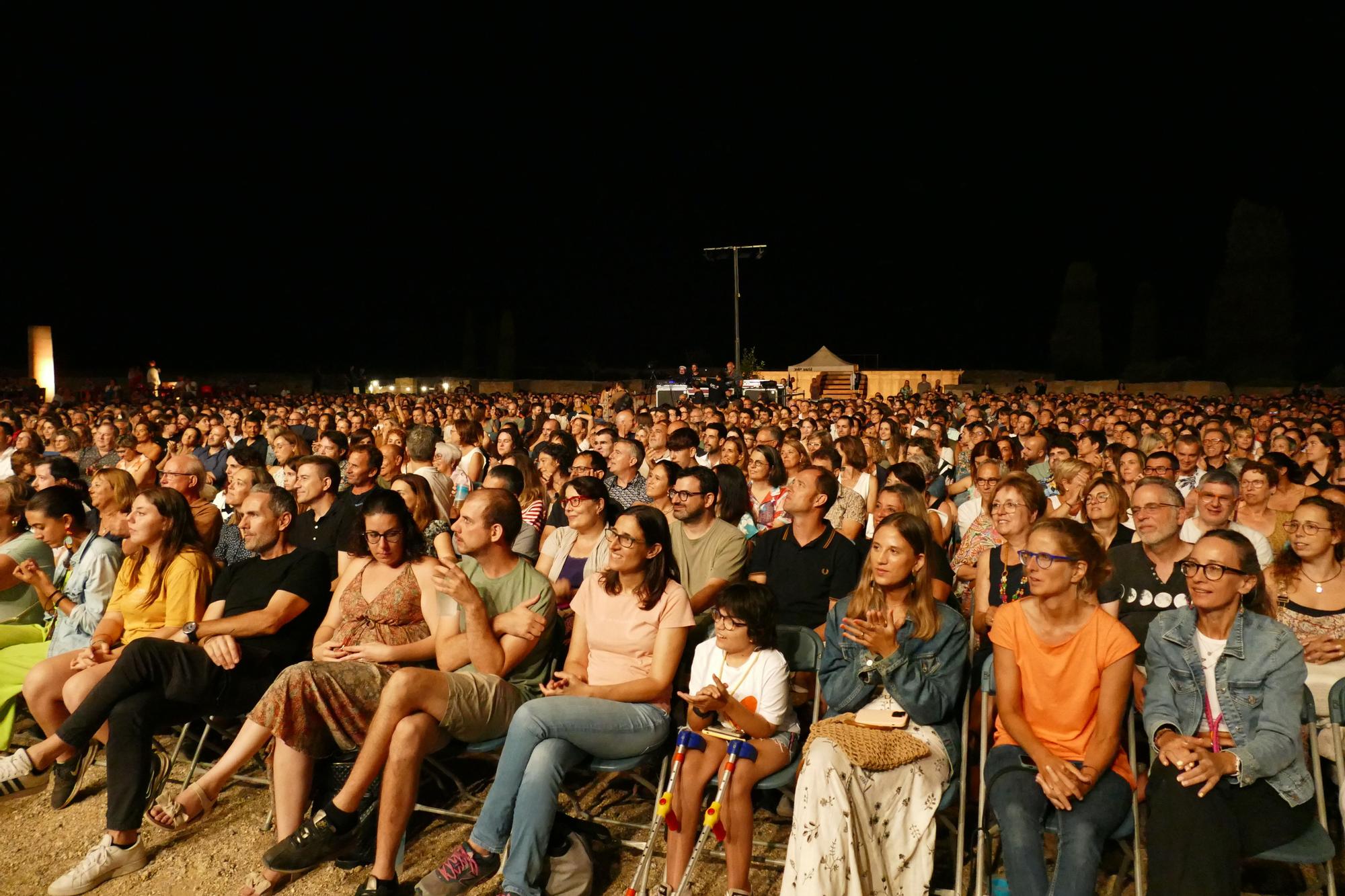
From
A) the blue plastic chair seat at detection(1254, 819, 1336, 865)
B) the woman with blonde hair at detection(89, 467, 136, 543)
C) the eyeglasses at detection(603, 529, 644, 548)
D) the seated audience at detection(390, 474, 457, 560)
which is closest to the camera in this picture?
the blue plastic chair seat at detection(1254, 819, 1336, 865)

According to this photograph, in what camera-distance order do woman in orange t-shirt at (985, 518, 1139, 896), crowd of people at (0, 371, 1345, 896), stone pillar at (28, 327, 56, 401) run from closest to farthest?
woman in orange t-shirt at (985, 518, 1139, 896)
crowd of people at (0, 371, 1345, 896)
stone pillar at (28, 327, 56, 401)

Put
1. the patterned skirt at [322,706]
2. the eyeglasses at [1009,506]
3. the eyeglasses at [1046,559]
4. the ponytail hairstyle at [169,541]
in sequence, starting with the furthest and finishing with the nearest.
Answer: the eyeglasses at [1009,506] < the ponytail hairstyle at [169,541] < the patterned skirt at [322,706] < the eyeglasses at [1046,559]

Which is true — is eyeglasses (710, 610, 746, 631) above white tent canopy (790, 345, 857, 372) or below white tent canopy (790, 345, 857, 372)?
below

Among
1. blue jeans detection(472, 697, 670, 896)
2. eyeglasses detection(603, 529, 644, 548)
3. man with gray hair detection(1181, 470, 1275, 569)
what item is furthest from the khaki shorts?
man with gray hair detection(1181, 470, 1275, 569)

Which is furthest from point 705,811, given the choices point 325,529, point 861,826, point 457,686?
point 325,529

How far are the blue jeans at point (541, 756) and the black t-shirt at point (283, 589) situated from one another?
1.38 metres

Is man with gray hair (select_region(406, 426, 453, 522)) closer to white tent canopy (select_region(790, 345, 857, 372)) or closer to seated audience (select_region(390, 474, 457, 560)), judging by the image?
seated audience (select_region(390, 474, 457, 560))

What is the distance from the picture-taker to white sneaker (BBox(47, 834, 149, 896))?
3.70 meters

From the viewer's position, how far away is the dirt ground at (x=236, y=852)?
3.72m

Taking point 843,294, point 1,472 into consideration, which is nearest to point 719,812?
point 1,472

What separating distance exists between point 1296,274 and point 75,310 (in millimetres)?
64486

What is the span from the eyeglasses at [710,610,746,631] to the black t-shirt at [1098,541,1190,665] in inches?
69.5

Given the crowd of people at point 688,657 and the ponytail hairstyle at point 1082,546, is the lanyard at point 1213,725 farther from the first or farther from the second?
the ponytail hairstyle at point 1082,546

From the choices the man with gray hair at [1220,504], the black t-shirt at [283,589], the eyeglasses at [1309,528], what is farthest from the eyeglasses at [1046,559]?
the black t-shirt at [283,589]
